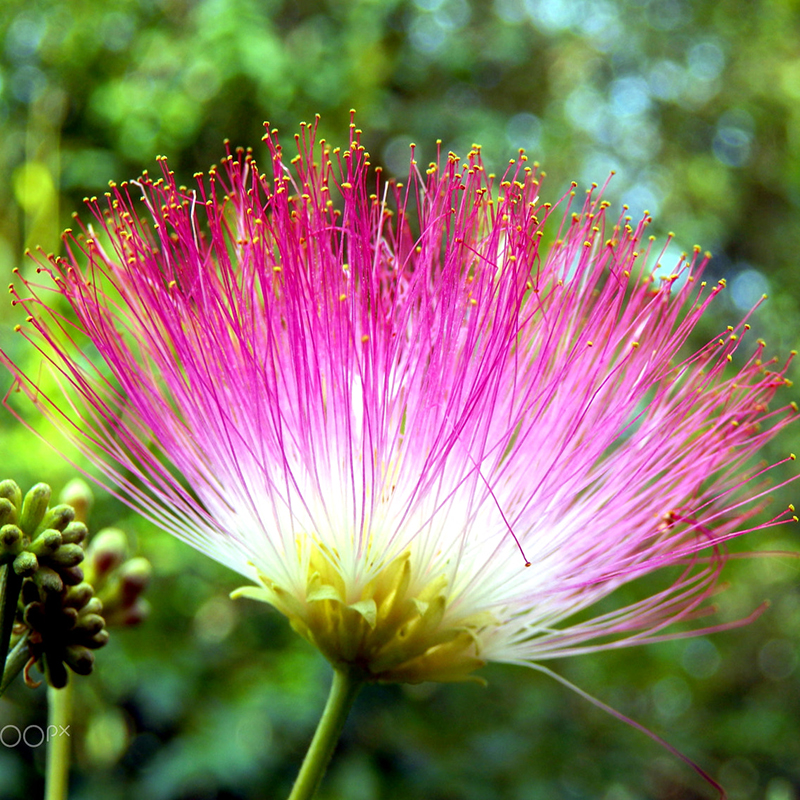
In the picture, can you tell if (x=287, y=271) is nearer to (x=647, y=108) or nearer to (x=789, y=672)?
(x=789, y=672)

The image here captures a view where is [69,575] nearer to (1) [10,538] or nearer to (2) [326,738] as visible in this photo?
(1) [10,538]

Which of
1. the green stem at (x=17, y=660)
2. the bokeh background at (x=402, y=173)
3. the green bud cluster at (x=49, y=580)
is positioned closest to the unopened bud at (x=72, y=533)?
the green bud cluster at (x=49, y=580)

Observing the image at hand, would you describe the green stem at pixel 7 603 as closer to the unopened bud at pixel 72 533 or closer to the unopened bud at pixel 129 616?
the unopened bud at pixel 72 533

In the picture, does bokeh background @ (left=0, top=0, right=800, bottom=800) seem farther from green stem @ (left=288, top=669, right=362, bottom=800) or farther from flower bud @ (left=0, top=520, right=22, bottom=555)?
flower bud @ (left=0, top=520, right=22, bottom=555)

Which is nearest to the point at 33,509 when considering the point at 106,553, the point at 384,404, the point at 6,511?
the point at 6,511

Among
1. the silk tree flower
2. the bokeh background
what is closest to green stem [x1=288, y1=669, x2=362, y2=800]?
the silk tree flower

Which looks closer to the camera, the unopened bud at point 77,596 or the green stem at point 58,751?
the unopened bud at point 77,596
